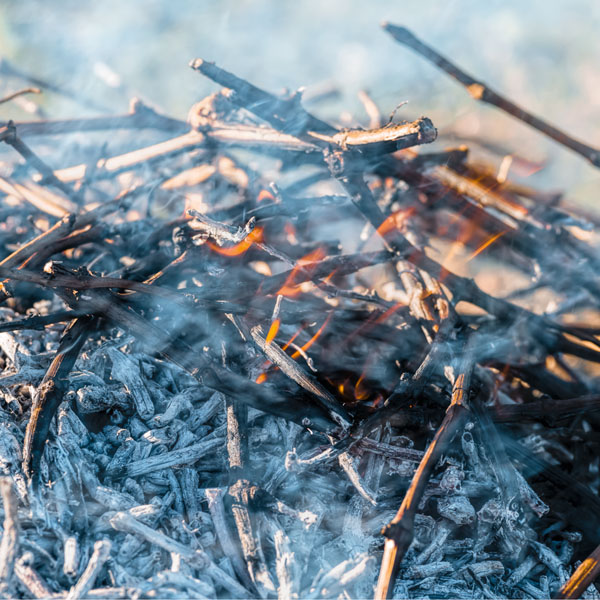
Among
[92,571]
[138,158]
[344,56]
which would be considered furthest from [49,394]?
[344,56]

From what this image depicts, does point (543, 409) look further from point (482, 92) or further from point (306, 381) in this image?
point (482, 92)

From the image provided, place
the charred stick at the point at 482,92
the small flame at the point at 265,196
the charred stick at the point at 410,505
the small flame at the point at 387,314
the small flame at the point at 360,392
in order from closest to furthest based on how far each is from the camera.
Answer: the charred stick at the point at 410,505, the small flame at the point at 360,392, the small flame at the point at 387,314, the small flame at the point at 265,196, the charred stick at the point at 482,92

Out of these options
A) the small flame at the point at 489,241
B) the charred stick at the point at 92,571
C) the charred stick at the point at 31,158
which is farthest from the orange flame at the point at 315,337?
the charred stick at the point at 31,158

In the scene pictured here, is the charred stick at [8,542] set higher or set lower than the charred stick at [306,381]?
lower

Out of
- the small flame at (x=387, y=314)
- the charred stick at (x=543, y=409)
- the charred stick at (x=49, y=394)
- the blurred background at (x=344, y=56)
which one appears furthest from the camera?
the blurred background at (x=344, y=56)

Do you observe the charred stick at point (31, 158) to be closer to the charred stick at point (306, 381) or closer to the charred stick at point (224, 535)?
the charred stick at point (306, 381)

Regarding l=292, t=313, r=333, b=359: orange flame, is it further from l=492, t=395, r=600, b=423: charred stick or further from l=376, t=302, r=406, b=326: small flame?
l=492, t=395, r=600, b=423: charred stick
